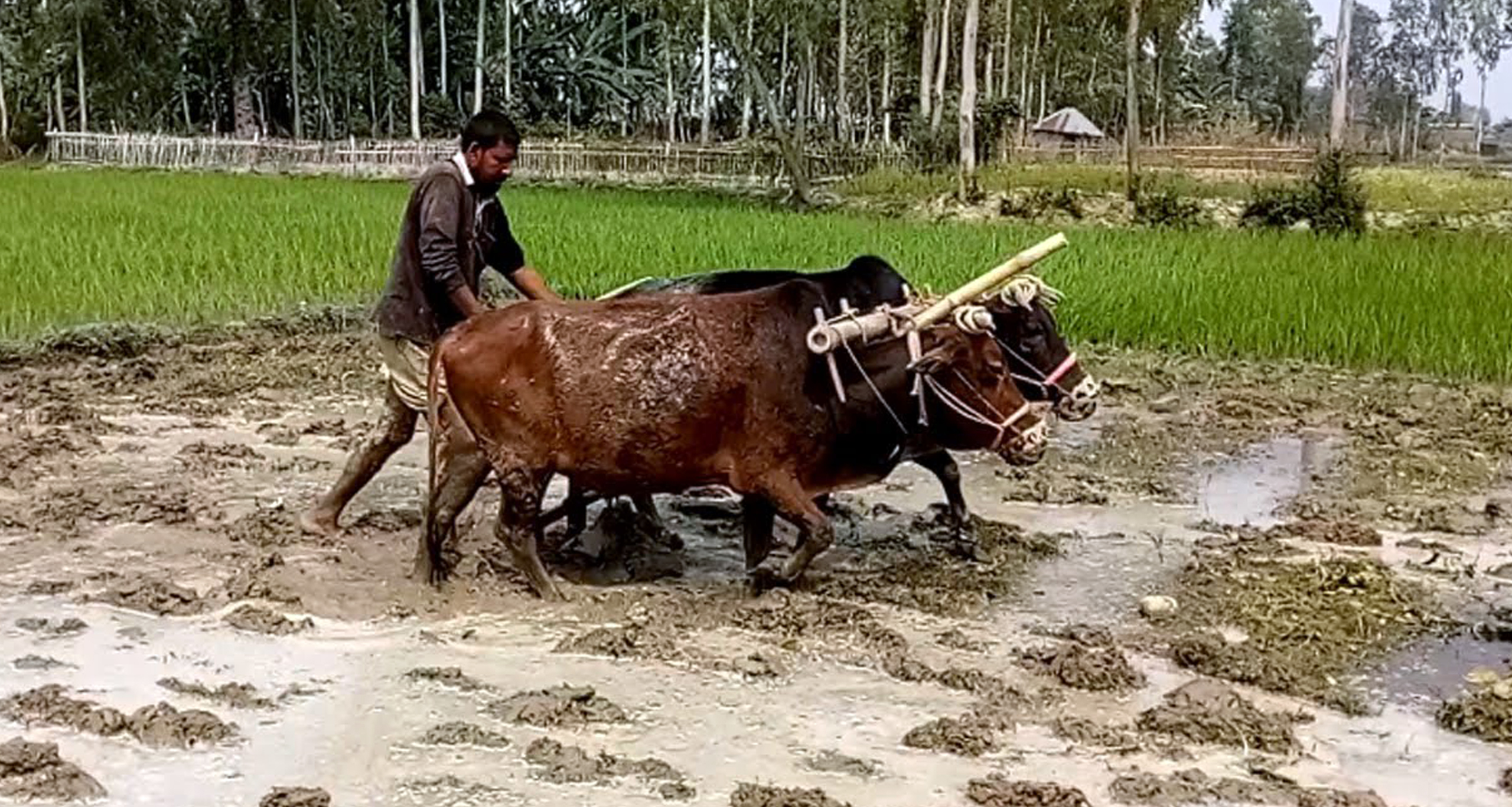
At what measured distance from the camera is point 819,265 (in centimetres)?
1504

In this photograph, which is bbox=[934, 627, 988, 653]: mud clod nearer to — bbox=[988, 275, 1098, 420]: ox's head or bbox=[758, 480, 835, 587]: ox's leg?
bbox=[758, 480, 835, 587]: ox's leg

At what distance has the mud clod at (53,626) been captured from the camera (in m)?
5.24

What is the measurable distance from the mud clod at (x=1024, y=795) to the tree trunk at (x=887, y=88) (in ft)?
108

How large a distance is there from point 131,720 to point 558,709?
110 cm

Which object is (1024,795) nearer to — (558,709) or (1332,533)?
(558,709)

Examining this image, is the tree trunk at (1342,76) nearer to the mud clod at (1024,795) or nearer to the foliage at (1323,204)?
the foliage at (1323,204)

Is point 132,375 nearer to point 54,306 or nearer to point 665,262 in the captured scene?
point 54,306

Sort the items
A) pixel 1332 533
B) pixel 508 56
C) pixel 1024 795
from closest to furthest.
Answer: pixel 1024 795
pixel 1332 533
pixel 508 56

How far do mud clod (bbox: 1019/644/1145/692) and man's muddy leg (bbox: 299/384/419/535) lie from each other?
2508mm

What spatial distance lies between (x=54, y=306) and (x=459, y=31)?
36116 mm

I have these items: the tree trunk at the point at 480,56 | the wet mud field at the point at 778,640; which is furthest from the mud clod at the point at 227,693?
the tree trunk at the point at 480,56

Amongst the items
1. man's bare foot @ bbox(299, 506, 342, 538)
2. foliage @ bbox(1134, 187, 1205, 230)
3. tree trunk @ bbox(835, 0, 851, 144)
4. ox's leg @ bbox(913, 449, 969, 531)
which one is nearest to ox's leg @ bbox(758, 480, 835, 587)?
ox's leg @ bbox(913, 449, 969, 531)

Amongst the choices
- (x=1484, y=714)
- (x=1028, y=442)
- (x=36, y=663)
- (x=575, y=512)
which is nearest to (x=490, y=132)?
(x=575, y=512)

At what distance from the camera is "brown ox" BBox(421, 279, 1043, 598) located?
5.63 m
